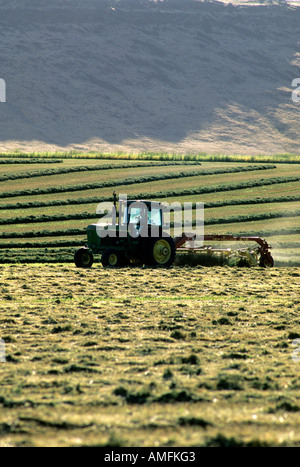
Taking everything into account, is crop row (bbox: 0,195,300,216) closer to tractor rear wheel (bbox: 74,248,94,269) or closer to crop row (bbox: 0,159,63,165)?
crop row (bbox: 0,159,63,165)

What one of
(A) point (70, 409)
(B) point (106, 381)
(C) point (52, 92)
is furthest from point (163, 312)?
(C) point (52, 92)

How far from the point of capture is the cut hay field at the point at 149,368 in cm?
606

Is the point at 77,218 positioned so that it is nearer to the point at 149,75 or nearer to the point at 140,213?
the point at 140,213

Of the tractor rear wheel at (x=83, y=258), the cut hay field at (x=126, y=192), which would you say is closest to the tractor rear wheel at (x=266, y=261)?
the cut hay field at (x=126, y=192)

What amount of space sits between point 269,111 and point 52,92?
4833 centimetres

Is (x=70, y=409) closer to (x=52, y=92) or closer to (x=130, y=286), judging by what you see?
(x=130, y=286)

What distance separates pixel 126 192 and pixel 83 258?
2508cm

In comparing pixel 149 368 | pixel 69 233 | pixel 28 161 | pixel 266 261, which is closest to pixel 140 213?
pixel 266 261

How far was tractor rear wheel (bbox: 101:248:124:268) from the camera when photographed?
933 inches

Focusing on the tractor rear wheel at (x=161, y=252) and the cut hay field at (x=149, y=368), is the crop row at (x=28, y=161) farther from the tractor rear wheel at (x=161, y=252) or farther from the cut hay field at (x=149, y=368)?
the cut hay field at (x=149, y=368)

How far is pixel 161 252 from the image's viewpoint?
79.0 feet

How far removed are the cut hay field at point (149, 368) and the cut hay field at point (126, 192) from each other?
43.5 feet

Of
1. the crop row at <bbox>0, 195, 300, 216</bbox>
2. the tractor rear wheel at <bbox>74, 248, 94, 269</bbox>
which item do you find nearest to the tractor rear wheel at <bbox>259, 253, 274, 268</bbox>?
the tractor rear wheel at <bbox>74, 248, 94, 269</bbox>

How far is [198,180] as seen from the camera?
5631 centimetres
